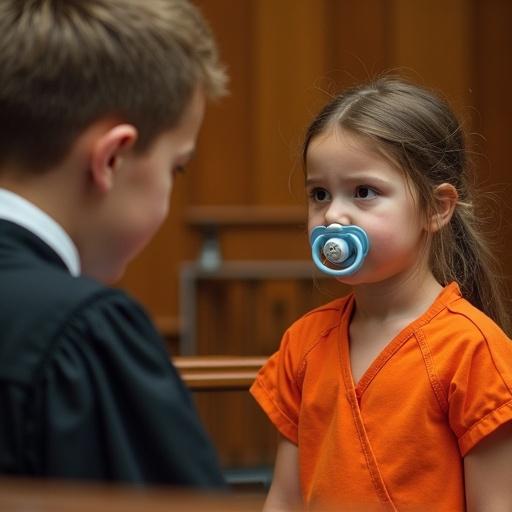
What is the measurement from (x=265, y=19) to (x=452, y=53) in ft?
2.41

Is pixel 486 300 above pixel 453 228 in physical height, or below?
below

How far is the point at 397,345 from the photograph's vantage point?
148 centimetres

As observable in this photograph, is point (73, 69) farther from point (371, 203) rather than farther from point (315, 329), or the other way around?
point (315, 329)

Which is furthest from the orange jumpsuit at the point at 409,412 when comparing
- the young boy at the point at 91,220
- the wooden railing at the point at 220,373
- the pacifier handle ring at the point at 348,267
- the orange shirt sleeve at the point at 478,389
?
the young boy at the point at 91,220

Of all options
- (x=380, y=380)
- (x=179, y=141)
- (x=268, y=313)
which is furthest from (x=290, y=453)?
(x=268, y=313)

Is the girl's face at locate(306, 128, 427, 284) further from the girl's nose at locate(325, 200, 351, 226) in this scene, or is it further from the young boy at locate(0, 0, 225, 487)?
the young boy at locate(0, 0, 225, 487)

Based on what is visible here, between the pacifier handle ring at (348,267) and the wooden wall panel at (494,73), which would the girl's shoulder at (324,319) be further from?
the wooden wall panel at (494,73)

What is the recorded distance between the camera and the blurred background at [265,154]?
396 centimetres

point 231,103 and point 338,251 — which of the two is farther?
point 231,103

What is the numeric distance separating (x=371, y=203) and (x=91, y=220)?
533 millimetres

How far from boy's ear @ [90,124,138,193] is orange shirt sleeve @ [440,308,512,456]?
560 millimetres

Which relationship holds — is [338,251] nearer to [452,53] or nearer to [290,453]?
[290,453]

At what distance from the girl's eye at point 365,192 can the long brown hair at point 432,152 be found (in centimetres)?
6

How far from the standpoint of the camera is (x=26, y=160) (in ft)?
3.47
